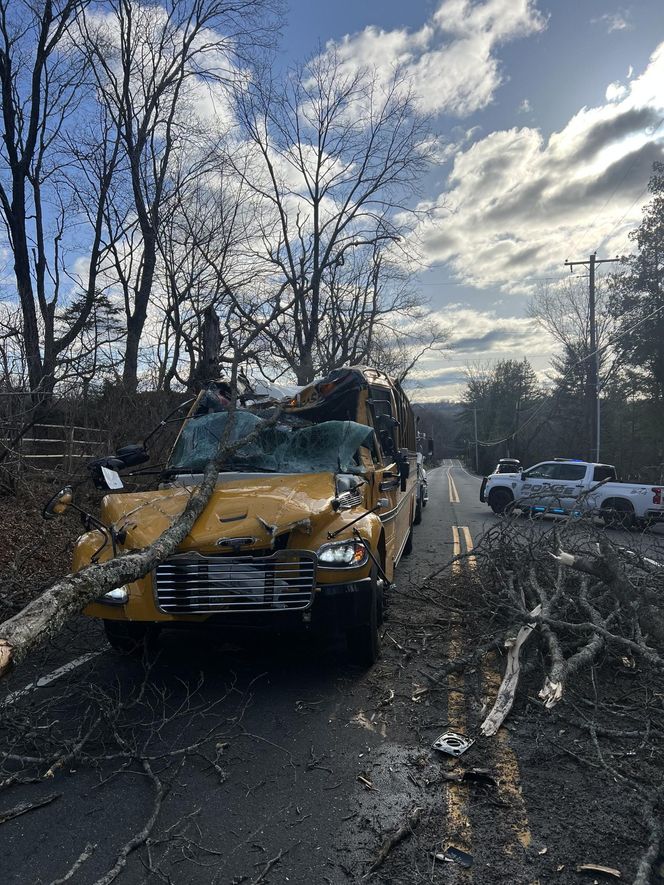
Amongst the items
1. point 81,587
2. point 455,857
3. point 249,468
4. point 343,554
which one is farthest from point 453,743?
point 249,468

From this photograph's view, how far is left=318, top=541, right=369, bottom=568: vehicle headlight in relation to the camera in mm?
4047

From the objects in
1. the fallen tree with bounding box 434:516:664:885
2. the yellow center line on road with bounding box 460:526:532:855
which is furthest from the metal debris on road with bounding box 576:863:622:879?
the yellow center line on road with bounding box 460:526:532:855

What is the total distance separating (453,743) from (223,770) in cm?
137

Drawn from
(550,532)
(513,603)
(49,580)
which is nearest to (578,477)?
(550,532)

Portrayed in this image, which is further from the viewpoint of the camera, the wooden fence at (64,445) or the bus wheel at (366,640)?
the wooden fence at (64,445)

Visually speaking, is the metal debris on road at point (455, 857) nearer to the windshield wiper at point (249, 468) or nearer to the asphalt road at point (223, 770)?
the asphalt road at point (223, 770)

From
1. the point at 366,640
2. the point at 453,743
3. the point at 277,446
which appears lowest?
the point at 453,743

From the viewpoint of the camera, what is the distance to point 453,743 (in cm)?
342

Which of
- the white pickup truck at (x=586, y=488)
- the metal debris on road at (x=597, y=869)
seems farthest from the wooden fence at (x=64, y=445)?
the metal debris on road at (x=597, y=869)

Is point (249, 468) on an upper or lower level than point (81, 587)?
upper

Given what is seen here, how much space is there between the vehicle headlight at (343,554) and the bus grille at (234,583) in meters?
0.15

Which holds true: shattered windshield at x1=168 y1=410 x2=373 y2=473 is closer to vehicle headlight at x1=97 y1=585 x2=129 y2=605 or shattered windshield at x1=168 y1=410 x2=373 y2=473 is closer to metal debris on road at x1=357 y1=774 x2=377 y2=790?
vehicle headlight at x1=97 y1=585 x2=129 y2=605

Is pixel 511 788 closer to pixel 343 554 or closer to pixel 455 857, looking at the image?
pixel 455 857

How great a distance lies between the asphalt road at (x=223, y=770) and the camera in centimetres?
247
